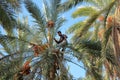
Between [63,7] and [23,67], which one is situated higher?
[63,7]

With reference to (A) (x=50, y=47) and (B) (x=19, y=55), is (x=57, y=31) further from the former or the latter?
(B) (x=19, y=55)

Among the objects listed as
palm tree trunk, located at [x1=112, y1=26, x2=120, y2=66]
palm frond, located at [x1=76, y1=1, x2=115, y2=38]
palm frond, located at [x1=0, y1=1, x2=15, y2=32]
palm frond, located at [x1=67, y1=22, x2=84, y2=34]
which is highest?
palm frond, located at [x1=0, y1=1, x2=15, y2=32]

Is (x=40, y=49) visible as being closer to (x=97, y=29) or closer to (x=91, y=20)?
(x=91, y=20)

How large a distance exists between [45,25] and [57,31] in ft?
2.25

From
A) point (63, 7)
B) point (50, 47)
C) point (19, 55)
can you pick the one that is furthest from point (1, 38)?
point (63, 7)

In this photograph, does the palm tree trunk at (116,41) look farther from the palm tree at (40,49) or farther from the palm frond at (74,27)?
the palm frond at (74,27)

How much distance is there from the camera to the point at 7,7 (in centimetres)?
1302

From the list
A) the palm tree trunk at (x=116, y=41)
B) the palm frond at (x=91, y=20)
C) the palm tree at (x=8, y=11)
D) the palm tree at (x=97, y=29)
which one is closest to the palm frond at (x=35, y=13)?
the palm tree at (x=97, y=29)

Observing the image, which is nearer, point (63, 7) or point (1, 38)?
point (1, 38)

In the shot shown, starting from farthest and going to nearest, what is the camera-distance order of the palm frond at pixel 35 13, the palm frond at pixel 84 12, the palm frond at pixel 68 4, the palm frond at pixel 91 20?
the palm frond at pixel 84 12, the palm frond at pixel 35 13, the palm frond at pixel 68 4, the palm frond at pixel 91 20

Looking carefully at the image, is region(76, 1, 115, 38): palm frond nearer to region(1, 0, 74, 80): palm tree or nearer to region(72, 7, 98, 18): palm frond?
region(1, 0, 74, 80): palm tree

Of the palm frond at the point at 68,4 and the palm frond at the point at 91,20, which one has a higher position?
the palm frond at the point at 68,4

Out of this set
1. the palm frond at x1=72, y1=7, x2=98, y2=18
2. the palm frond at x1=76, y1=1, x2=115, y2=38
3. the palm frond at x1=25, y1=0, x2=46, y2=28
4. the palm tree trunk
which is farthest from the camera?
the palm frond at x1=72, y1=7, x2=98, y2=18

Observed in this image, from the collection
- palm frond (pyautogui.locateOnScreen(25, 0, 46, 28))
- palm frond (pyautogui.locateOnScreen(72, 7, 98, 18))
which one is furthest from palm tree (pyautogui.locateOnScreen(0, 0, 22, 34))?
palm frond (pyautogui.locateOnScreen(72, 7, 98, 18))
